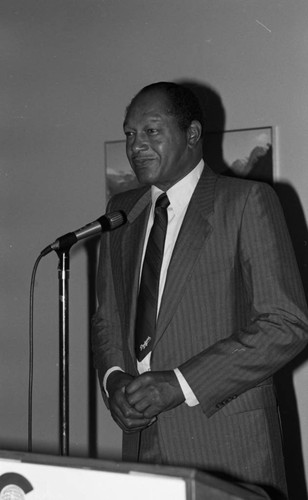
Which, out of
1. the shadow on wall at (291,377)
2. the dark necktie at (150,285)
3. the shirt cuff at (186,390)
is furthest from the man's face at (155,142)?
the shadow on wall at (291,377)

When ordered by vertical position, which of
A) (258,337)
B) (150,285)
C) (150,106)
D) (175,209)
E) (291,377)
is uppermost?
(150,106)

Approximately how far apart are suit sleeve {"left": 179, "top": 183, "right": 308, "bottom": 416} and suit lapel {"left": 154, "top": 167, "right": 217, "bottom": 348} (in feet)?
0.50

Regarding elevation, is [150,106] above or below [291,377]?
above

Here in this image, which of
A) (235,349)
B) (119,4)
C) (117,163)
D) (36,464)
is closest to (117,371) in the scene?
(235,349)

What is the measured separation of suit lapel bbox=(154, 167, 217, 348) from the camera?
2.26 metres

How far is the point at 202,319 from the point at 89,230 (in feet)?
1.39

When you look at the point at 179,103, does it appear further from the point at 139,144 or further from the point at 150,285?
the point at 150,285

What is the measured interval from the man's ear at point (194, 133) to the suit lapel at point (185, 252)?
0.20m

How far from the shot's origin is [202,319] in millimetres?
2260

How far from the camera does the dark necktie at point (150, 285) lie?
2.33 meters

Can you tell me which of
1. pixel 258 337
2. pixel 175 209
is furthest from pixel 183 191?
pixel 258 337

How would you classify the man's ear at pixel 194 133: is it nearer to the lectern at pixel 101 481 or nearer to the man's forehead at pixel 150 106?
the man's forehead at pixel 150 106

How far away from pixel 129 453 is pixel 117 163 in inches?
78.5

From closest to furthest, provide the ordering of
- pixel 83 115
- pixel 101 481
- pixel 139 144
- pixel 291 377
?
pixel 101 481 < pixel 139 144 < pixel 291 377 < pixel 83 115
